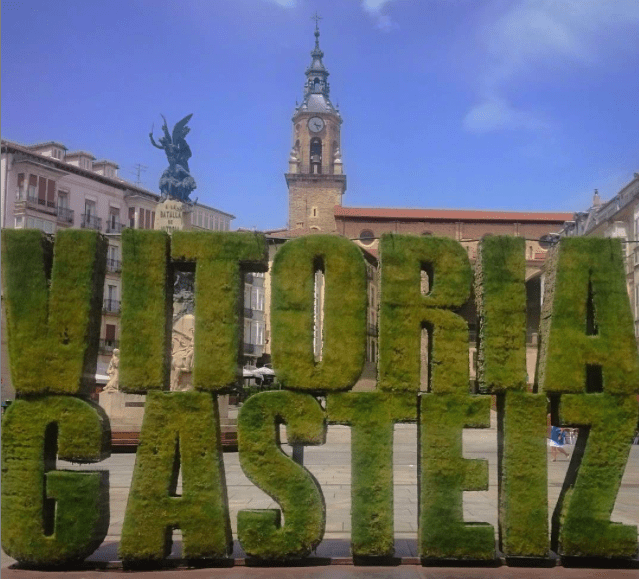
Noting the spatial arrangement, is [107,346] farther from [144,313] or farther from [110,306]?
[144,313]

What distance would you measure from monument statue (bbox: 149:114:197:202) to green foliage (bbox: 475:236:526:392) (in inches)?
1141

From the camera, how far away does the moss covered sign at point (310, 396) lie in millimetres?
9789

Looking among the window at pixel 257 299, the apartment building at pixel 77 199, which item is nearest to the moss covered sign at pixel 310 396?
the apartment building at pixel 77 199

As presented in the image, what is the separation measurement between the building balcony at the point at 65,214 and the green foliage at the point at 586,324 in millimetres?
48822

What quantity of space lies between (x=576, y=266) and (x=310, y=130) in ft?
287

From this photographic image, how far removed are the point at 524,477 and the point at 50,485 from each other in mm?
5540

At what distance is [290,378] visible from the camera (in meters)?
10.0

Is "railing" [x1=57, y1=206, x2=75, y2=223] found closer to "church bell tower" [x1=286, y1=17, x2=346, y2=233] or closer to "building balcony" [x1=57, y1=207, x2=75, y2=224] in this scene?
"building balcony" [x1=57, y1=207, x2=75, y2=224]

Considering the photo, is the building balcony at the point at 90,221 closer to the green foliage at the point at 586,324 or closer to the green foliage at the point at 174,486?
the green foliage at the point at 174,486

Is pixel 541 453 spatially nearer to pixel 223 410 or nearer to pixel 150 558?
pixel 150 558

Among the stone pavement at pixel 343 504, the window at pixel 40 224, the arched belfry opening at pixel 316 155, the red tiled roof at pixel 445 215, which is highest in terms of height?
the arched belfry opening at pixel 316 155

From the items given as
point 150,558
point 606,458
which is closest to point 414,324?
point 606,458

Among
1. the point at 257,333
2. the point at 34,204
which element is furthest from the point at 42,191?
the point at 257,333

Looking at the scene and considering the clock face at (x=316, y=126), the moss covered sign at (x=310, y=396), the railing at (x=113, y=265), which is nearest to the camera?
the moss covered sign at (x=310, y=396)
